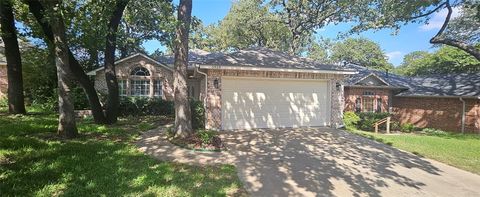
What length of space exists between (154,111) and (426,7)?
50.5 ft

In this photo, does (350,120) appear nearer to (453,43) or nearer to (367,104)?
(367,104)

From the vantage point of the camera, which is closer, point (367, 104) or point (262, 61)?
point (262, 61)

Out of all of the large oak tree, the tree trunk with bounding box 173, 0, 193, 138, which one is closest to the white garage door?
the tree trunk with bounding box 173, 0, 193, 138

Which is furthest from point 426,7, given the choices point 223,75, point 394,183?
point 394,183

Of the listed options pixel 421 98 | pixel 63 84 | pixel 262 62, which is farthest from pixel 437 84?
pixel 63 84

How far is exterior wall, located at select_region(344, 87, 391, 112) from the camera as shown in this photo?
2028cm

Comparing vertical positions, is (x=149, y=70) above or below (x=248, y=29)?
below

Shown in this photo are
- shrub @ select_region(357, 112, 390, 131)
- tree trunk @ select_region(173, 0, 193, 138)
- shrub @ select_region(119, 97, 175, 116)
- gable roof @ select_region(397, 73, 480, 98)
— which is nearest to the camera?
tree trunk @ select_region(173, 0, 193, 138)

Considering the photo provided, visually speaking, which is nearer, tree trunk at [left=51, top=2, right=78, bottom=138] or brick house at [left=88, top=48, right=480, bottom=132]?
tree trunk at [left=51, top=2, right=78, bottom=138]

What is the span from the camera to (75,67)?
1028 cm

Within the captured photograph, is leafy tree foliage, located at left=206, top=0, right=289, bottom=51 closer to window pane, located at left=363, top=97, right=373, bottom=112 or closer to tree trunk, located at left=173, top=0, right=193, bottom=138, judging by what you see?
window pane, located at left=363, top=97, right=373, bottom=112

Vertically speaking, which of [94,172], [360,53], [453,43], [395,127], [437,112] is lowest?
[395,127]

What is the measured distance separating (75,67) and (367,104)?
18.0 meters

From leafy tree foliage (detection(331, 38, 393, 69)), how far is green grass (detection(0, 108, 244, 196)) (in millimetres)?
43922
